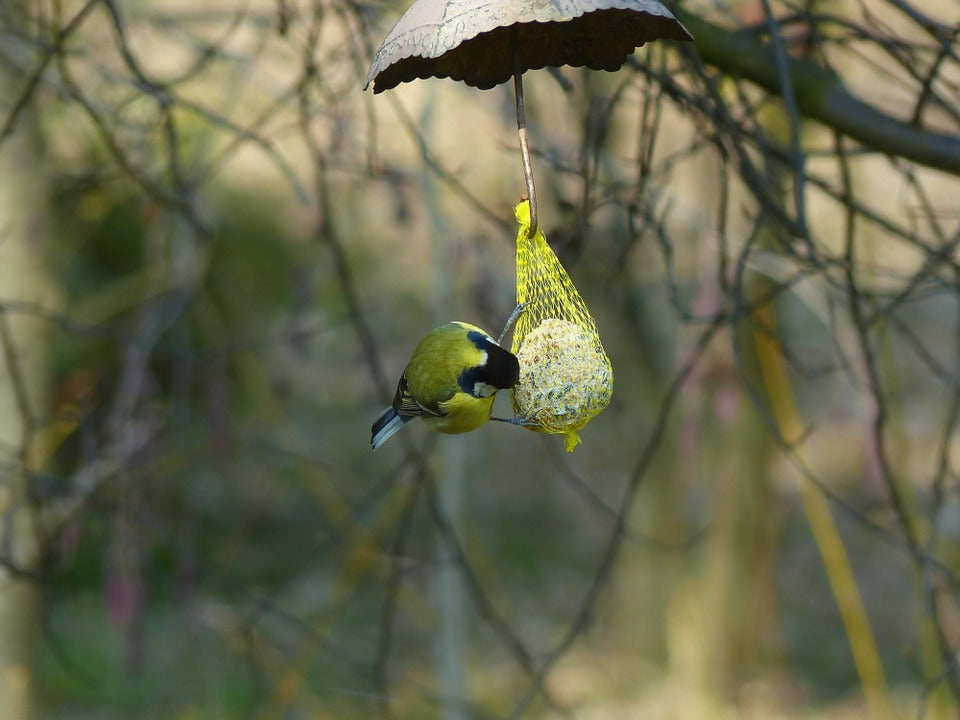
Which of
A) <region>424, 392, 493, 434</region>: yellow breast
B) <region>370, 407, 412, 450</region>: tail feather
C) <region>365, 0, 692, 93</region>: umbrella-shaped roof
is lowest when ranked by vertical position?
<region>370, 407, 412, 450</region>: tail feather

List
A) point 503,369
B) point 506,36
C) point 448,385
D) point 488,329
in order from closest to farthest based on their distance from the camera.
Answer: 1. point 503,369
2. point 506,36
3. point 448,385
4. point 488,329

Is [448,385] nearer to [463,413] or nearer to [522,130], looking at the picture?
[463,413]

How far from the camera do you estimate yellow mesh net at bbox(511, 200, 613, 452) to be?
1.59 meters

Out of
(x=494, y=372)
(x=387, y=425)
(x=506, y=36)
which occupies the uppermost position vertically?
(x=506, y=36)

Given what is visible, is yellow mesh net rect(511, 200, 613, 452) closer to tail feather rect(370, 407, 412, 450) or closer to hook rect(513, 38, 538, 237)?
hook rect(513, 38, 538, 237)

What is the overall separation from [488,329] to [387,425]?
87 centimetres

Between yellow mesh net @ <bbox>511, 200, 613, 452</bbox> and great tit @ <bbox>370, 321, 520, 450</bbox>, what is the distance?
6 cm

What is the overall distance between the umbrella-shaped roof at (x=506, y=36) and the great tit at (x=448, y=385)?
41 cm

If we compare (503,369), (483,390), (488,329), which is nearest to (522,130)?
(503,369)

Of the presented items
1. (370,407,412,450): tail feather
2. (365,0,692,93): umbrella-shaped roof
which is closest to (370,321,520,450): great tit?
(370,407,412,450): tail feather

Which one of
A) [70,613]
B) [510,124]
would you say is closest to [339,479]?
[70,613]

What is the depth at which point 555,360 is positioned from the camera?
1.64m

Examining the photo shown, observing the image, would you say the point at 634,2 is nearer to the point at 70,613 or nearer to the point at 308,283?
the point at 308,283

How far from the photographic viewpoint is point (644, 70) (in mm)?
1778
